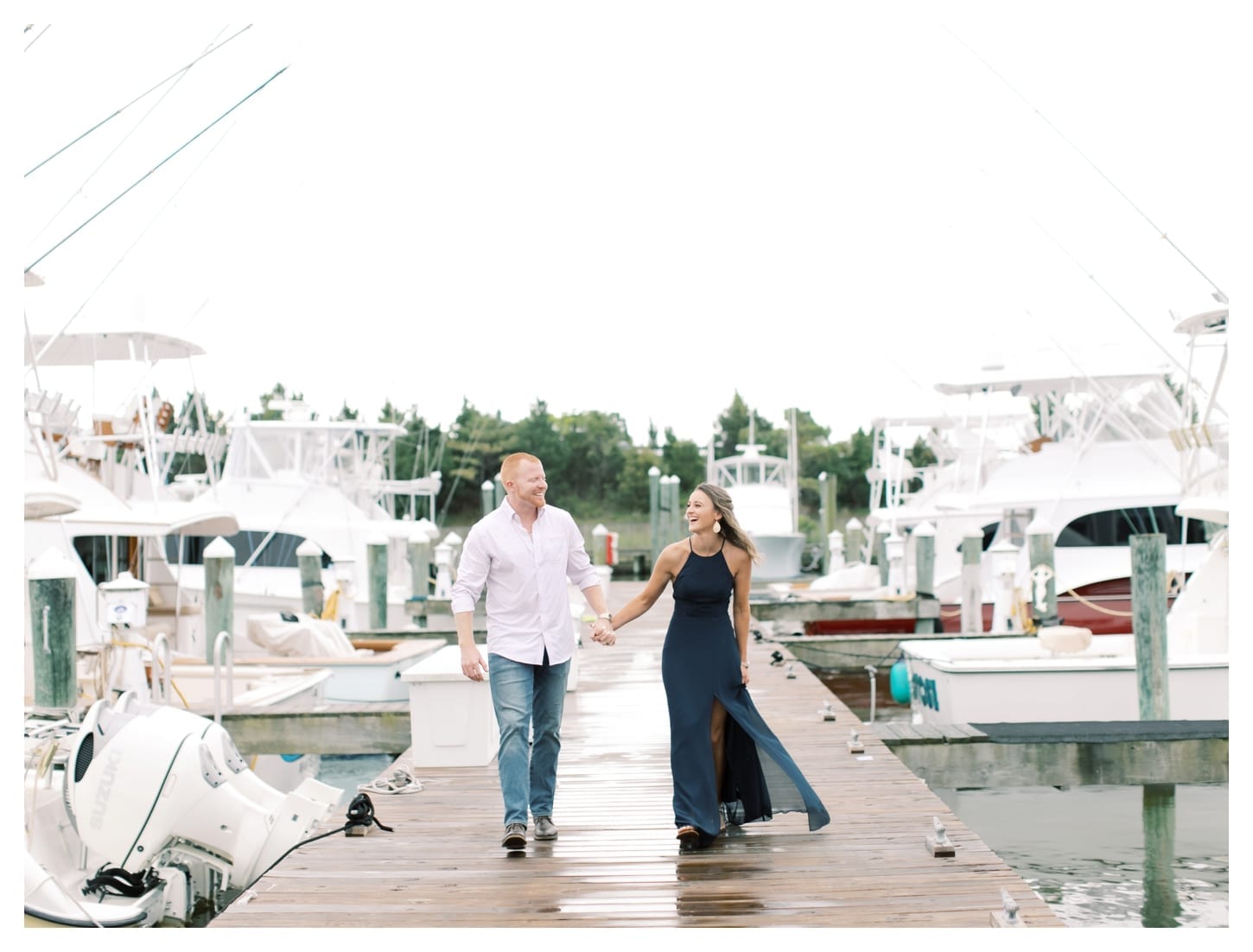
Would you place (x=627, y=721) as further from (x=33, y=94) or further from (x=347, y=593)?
(x=347, y=593)

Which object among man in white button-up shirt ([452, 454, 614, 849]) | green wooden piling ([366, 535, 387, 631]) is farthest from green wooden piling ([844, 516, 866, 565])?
man in white button-up shirt ([452, 454, 614, 849])

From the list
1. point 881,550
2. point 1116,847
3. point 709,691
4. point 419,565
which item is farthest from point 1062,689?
point 881,550

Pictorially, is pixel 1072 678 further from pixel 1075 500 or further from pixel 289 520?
pixel 289 520

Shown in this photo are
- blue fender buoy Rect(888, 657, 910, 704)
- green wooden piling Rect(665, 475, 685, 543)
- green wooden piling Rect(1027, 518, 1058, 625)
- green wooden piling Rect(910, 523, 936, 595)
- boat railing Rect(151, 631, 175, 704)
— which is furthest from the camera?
green wooden piling Rect(665, 475, 685, 543)

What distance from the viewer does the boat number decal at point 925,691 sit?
1244 cm

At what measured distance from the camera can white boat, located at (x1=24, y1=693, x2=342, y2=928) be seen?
23.5 ft

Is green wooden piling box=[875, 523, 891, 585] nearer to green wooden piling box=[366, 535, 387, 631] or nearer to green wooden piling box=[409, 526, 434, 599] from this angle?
green wooden piling box=[409, 526, 434, 599]

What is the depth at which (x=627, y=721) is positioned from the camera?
9539mm

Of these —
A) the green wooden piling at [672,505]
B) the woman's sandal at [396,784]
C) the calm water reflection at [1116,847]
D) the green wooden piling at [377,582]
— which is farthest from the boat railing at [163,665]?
the green wooden piling at [672,505]

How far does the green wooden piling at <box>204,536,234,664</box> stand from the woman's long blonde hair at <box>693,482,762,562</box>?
33.6 ft

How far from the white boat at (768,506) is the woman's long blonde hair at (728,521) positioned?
1145 inches

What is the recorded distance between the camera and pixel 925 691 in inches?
502

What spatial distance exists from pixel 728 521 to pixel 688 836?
1356 mm
